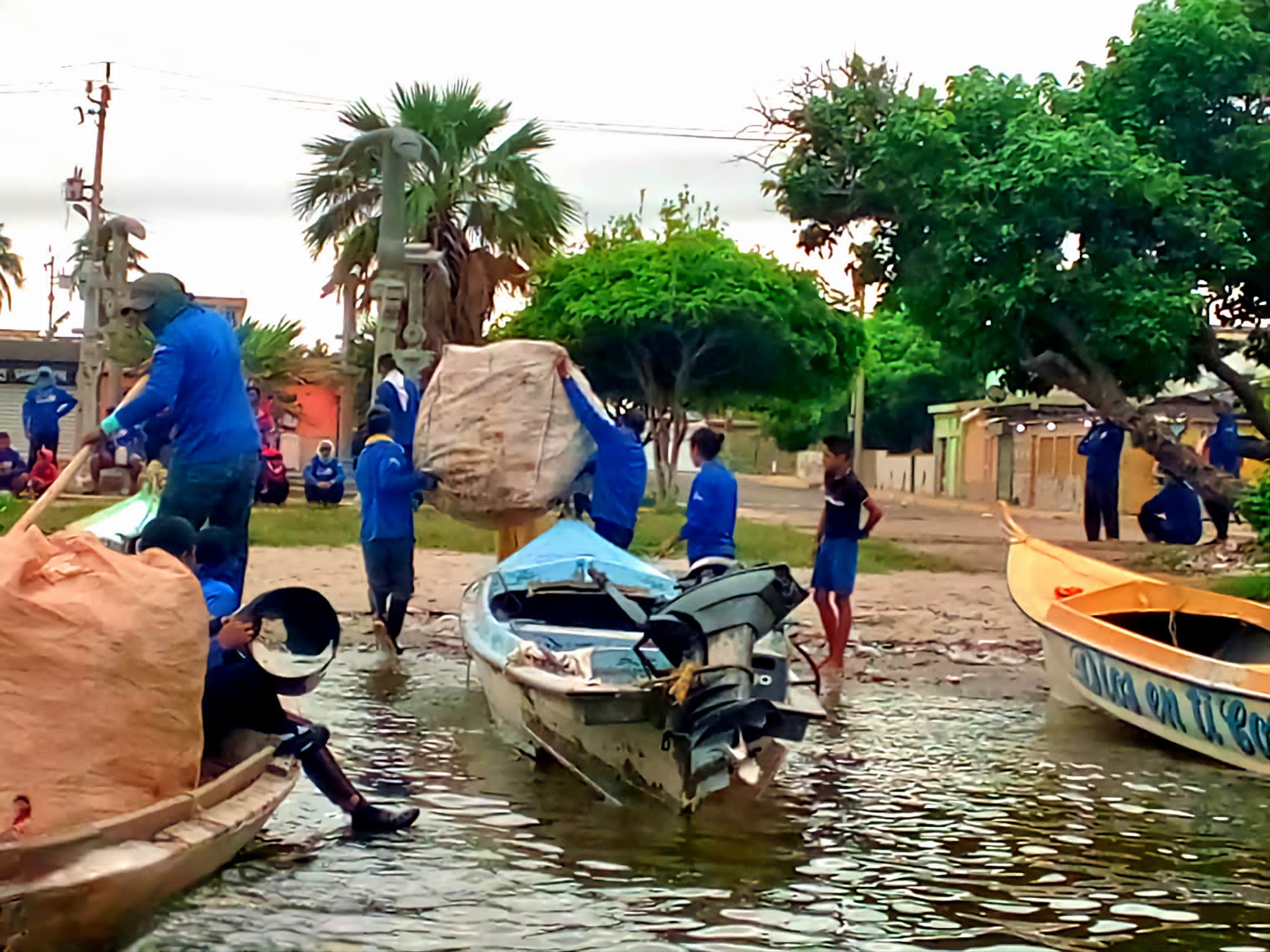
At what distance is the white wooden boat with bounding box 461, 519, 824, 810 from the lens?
19.0ft

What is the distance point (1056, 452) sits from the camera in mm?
36812

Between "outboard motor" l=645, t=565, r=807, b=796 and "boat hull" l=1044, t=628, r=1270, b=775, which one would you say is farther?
"boat hull" l=1044, t=628, r=1270, b=775

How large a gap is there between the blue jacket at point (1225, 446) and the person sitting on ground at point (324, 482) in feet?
43.9

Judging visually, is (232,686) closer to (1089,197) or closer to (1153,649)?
(1153,649)

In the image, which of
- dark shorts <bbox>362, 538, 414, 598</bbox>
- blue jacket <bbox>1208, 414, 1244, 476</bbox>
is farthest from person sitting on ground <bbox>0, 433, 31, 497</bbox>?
blue jacket <bbox>1208, 414, 1244, 476</bbox>

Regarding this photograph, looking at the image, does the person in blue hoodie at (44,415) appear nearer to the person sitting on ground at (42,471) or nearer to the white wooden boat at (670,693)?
the person sitting on ground at (42,471)

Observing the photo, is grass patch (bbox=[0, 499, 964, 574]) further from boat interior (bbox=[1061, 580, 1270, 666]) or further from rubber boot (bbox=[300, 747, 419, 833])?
rubber boot (bbox=[300, 747, 419, 833])

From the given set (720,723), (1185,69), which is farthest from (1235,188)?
(720,723)

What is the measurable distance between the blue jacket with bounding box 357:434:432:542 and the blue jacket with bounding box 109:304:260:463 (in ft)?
10.6

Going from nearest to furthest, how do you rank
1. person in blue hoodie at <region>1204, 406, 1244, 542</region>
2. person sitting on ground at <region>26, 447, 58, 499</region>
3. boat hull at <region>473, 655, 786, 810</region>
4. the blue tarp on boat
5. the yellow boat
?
boat hull at <region>473, 655, 786, 810</region>, the yellow boat, the blue tarp on boat, person in blue hoodie at <region>1204, 406, 1244, 542</region>, person sitting on ground at <region>26, 447, 58, 499</region>

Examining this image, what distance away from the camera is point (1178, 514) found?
784 inches

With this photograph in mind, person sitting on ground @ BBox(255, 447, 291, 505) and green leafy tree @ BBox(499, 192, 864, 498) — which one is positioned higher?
green leafy tree @ BBox(499, 192, 864, 498)

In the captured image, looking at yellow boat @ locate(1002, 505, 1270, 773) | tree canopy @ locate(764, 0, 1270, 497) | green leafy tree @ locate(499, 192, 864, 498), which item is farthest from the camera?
green leafy tree @ locate(499, 192, 864, 498)

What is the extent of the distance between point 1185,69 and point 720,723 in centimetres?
1404
